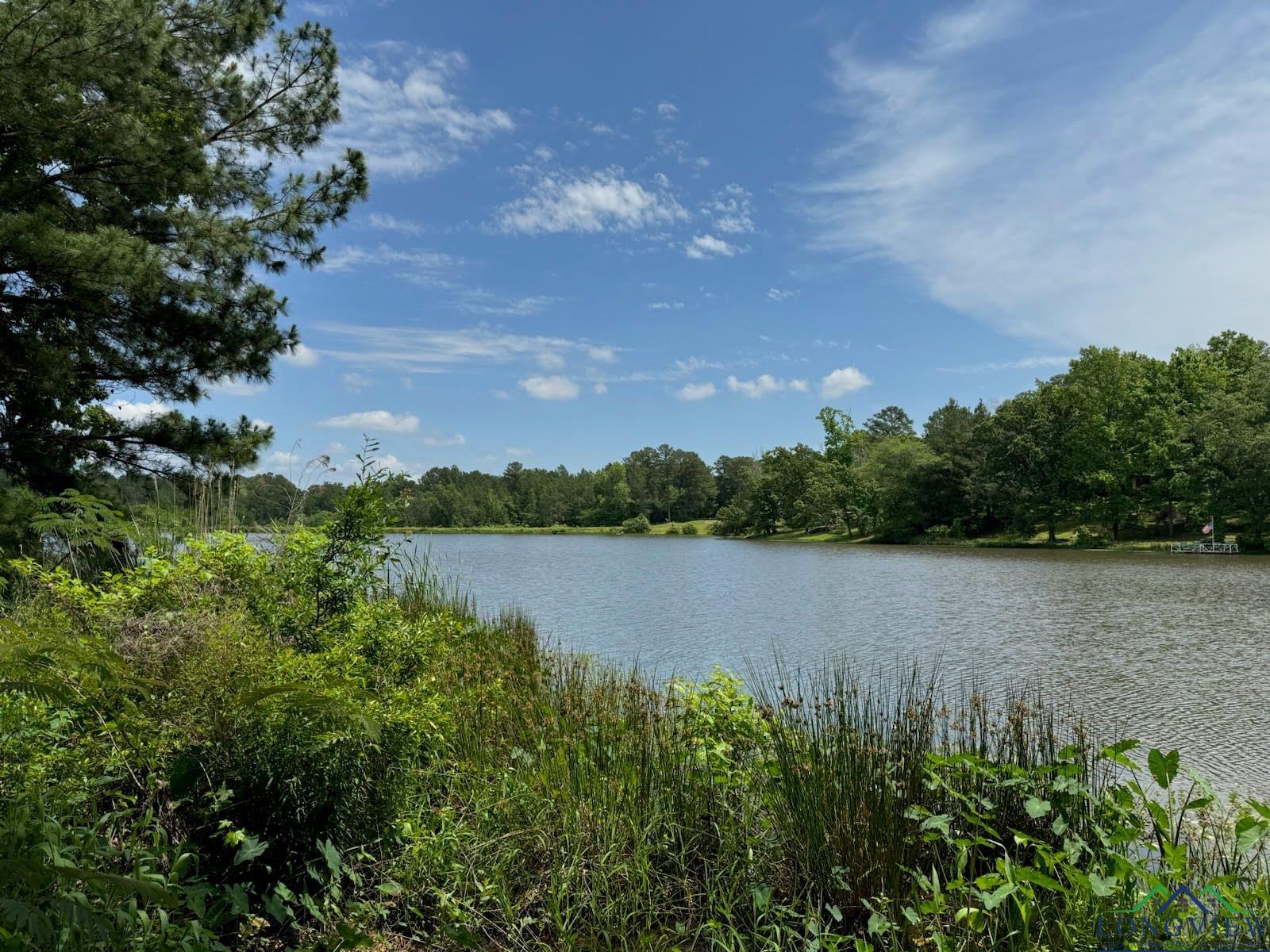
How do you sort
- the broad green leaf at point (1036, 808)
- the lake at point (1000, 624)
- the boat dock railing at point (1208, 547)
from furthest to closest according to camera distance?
the boat dock railing at point (1208, 547)
the lake at point (1000, 624)
the broad green leaf at point (1036, 808)

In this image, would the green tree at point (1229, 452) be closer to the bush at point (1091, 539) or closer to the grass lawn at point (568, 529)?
the bush at point (1091, 539)

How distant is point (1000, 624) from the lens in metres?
13.9

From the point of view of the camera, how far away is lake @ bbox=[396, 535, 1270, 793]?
7977 mm

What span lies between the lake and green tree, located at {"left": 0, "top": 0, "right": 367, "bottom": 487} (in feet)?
11.9

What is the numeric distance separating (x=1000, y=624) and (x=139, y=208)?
14.5m

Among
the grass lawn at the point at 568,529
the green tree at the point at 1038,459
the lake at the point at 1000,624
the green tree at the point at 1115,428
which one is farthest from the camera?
the grass lawn at the point at 568,529

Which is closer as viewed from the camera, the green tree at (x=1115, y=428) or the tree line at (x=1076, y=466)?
the tree line at (x=1076, y=466)

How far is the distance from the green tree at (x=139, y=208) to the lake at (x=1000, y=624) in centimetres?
362

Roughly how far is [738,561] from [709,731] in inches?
1217

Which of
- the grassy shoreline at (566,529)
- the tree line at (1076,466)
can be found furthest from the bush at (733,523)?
the grassy shoreline at (566,529)

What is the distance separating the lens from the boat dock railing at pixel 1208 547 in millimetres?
32625

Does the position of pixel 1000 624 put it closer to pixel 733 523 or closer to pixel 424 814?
pixel 424 814

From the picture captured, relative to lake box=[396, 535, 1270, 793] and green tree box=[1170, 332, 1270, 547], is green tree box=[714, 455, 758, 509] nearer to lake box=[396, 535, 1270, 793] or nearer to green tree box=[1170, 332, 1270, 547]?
green tree box=[1170, 332, 1270, 547]

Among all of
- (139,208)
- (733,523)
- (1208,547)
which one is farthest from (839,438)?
(139,208)
